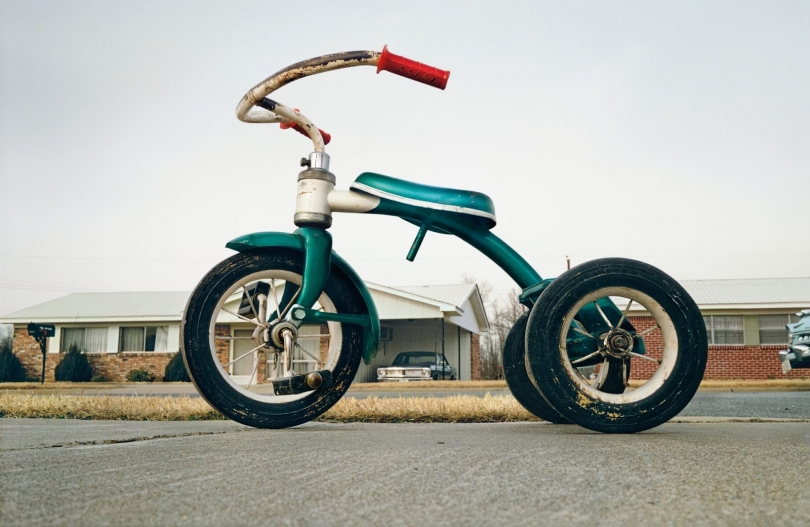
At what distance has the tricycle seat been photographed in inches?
132

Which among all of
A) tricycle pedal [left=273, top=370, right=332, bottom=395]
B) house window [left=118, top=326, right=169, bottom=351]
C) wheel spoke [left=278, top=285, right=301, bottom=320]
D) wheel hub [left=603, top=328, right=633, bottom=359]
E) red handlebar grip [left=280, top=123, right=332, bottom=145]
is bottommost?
tricycle pedal [left=273, top=370, right=332, bottom=395]

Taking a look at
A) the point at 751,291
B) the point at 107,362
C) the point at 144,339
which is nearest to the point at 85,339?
the point at 107,362

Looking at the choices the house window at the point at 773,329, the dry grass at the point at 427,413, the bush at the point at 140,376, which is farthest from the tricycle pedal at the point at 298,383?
the bush at the point at 140,376

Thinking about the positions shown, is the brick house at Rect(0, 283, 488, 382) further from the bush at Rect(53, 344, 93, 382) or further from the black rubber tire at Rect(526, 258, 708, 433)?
the black rubber tire at Rect(526, 258, 708, 433)

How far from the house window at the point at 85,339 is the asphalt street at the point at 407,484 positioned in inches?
1070

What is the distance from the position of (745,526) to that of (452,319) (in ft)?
77.9

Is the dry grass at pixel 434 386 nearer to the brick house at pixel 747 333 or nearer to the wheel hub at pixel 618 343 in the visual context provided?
the brick house at pixel 747 333

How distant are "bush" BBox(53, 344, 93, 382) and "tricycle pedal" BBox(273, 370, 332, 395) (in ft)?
79.9

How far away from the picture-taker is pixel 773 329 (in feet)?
72.8

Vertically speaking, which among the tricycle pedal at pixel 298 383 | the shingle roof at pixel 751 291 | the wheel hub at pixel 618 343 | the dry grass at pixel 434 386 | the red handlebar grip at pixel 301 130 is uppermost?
the shingle roof at pixel 751 291

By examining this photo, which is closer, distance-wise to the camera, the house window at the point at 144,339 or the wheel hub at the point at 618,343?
the wheel hub at the point at 618,343

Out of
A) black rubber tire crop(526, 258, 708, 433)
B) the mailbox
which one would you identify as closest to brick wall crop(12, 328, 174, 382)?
the mailbox

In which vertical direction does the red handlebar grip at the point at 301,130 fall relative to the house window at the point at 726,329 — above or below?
above

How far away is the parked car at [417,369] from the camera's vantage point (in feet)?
70.0
